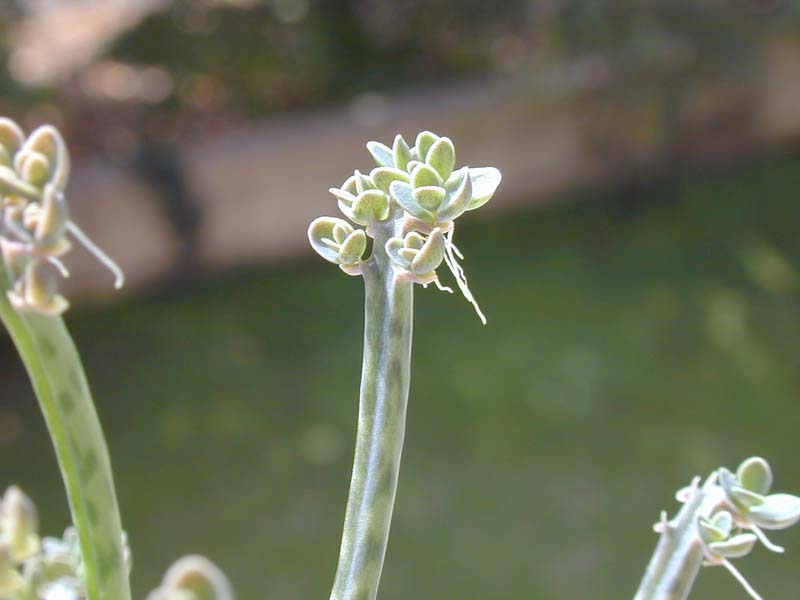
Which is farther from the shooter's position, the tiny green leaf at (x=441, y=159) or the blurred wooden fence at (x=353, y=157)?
the blurred wooden fence at (x=353, y=157)

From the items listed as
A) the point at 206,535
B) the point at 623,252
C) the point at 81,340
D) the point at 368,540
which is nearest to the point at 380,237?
the point at 368,540

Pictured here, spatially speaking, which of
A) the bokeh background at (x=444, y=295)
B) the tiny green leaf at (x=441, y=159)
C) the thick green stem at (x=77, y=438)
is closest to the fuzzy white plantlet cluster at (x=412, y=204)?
the tiny green leaf at (x=441, y=159)

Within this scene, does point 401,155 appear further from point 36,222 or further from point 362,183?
point 36,222

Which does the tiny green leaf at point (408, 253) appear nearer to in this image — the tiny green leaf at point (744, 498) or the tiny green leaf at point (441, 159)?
the tiny green leaf at point (441, 159)

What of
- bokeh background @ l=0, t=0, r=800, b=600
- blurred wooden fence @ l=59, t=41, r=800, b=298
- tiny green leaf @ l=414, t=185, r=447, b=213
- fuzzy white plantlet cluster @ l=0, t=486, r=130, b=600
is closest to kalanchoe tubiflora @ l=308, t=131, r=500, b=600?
tiny green leaf @ l=414, t=185, r=447, b=213

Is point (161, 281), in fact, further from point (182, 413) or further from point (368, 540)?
point (368, 540)

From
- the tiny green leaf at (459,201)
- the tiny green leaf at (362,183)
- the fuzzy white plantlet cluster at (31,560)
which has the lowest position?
the fuzzy white plantlet cluster at (31,560)

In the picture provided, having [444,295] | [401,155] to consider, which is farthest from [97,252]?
[444,295]

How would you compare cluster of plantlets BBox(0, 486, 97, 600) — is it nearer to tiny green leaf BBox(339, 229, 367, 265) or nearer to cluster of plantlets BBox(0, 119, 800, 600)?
cluster of plantlets BBox(0, 119, 800, 600)
